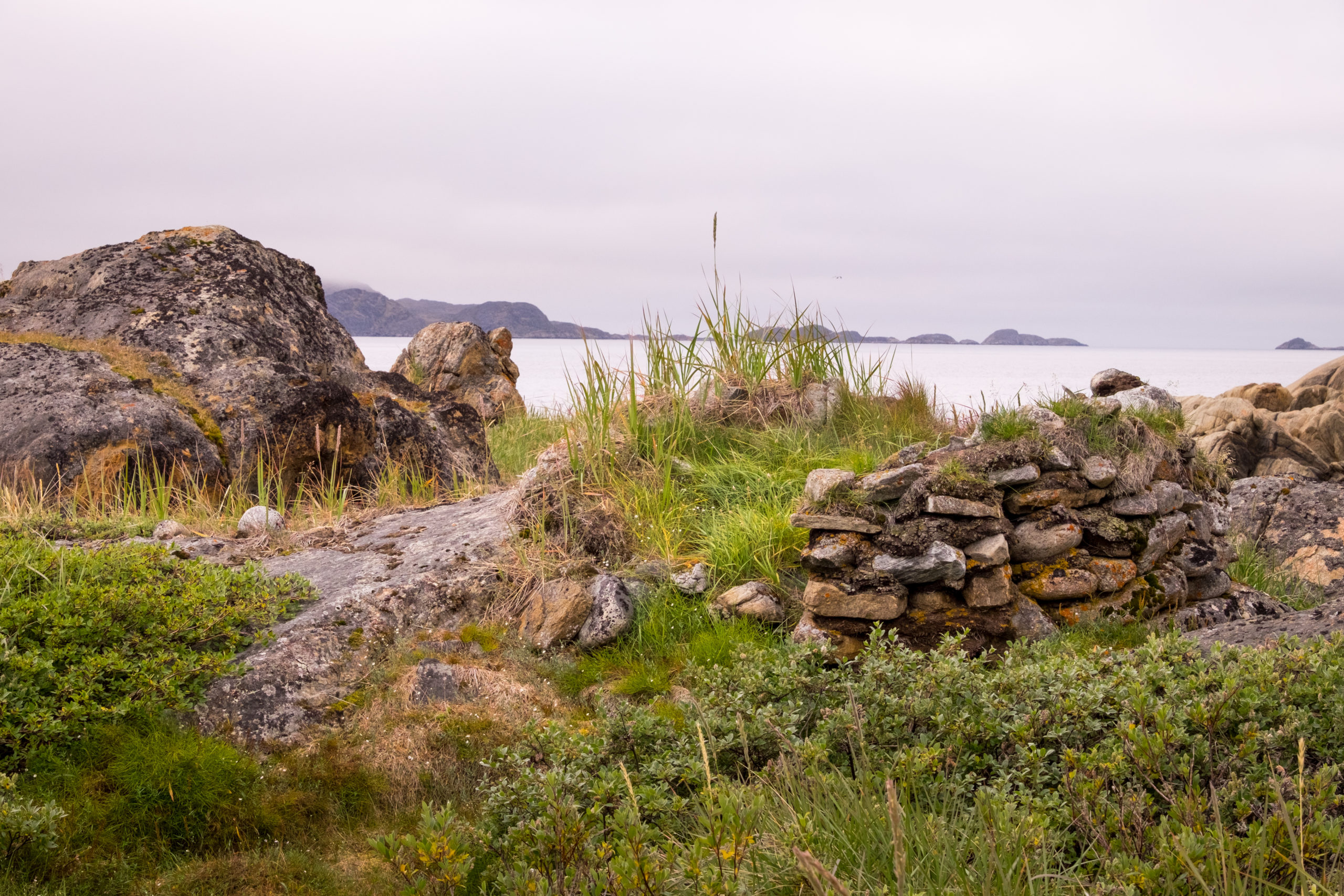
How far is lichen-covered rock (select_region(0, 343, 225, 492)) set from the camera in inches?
307

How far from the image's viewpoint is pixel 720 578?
20.4 feet

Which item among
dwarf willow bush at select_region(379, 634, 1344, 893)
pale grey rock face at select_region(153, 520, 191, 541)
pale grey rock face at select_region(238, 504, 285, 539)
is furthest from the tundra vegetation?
pale grey rock face at select_region(238, 504, 285, 539)

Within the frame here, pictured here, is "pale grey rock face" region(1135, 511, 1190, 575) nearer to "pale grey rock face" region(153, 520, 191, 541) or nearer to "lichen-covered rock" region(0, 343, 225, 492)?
"pale grey rock face" region(153, 520, 191, 541)

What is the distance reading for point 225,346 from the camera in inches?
371

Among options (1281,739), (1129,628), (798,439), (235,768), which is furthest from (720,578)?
(1281,739)

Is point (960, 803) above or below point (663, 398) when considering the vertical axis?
below

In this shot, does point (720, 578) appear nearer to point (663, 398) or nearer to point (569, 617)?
point (569, 617)

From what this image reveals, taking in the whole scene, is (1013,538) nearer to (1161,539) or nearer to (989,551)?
(989,551)

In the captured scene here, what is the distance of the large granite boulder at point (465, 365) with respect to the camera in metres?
19.2

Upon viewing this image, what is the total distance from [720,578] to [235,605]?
3.20 meters

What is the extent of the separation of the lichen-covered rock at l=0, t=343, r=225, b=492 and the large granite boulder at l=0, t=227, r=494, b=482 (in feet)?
0.15

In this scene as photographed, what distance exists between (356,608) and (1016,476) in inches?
183

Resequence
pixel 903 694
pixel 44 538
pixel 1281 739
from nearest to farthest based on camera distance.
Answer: pixel 1281 739, pixel 903 694, pixel 44 538

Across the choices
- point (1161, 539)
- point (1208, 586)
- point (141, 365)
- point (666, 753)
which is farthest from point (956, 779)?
point (141, 365)
